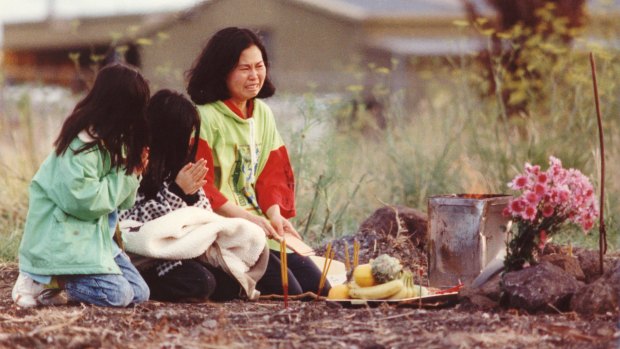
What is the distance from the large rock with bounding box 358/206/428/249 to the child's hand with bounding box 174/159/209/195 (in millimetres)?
1631

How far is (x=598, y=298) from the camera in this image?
13.1 ft

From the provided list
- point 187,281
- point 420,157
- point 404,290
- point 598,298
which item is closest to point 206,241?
point 187,281

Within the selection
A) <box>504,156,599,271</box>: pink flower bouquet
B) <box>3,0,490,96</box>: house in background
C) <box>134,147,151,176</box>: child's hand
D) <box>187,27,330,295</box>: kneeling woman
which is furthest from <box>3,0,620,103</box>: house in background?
<box>504,156,599,271</box>: pink flower bouquet

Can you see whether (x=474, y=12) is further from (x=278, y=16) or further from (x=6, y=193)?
(x=278, y=16)

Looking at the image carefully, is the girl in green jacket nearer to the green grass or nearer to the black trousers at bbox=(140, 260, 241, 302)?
the black trousers at bbox=(140, 260, 241, 302)

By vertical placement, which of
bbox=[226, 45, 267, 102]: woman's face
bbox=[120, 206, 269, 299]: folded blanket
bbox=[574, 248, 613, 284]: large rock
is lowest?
bbox=[574, 248, 613, 284]: large rock

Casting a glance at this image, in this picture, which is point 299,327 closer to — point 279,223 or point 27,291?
point 279,223

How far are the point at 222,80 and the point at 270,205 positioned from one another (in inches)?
25.8

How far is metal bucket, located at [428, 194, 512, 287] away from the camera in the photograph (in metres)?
4.79

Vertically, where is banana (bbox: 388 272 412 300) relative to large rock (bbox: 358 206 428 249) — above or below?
below

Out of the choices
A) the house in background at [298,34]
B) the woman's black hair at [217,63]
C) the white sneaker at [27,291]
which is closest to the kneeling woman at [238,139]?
the woman's black hair at [217,63]

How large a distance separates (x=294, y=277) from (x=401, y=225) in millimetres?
1219

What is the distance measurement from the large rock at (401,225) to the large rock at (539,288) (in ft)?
5.95

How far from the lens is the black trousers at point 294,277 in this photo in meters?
4.89
